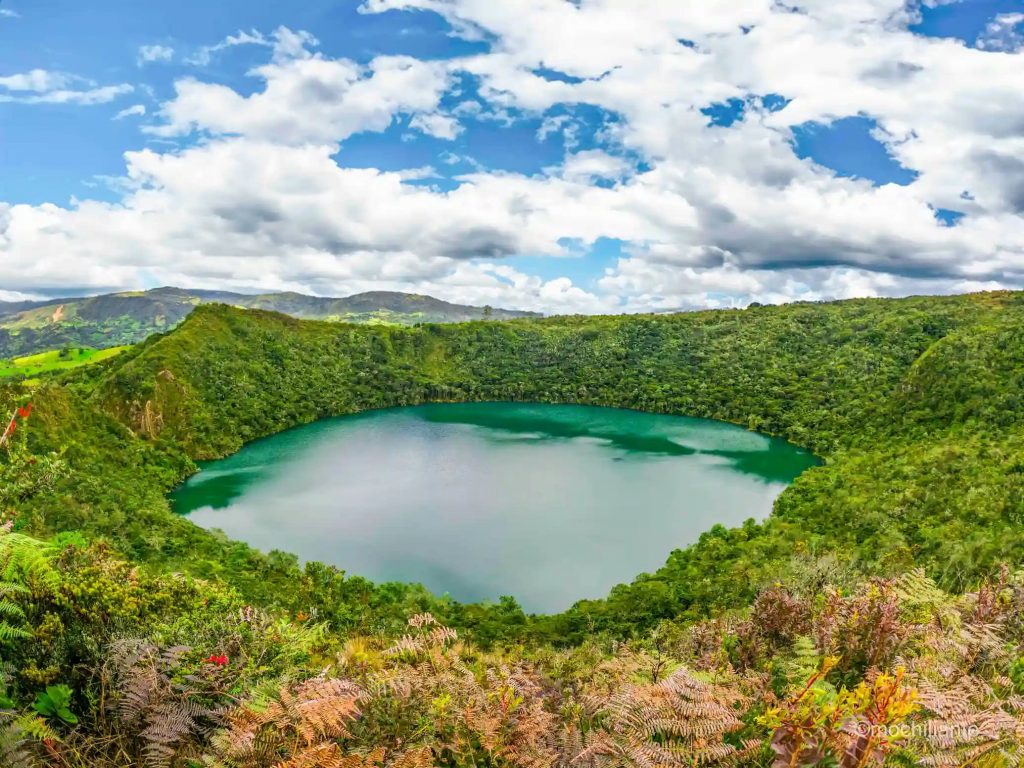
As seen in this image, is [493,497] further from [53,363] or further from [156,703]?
[53,363]

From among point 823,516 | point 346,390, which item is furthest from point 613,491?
point 346,390

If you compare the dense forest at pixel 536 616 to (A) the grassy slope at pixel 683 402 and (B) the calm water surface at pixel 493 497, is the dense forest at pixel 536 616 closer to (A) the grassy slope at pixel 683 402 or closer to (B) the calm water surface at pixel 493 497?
(A) the grassy slope at pixel 683 402

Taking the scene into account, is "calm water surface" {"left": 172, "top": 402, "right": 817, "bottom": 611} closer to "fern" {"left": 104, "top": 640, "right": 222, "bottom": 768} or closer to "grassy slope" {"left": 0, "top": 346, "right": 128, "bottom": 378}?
"fern" {"left": 104, "top": 640, "right": 222, "bottom": 768}

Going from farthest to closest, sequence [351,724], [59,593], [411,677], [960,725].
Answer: [59,593], [411,677], [351,724], [960,725]

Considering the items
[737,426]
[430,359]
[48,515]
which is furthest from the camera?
[430,359]

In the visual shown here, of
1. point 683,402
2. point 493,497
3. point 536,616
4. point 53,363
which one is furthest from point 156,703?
point 53,363

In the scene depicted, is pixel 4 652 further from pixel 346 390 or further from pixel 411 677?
pixel 346 390

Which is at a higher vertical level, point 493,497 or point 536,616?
point 493,497
